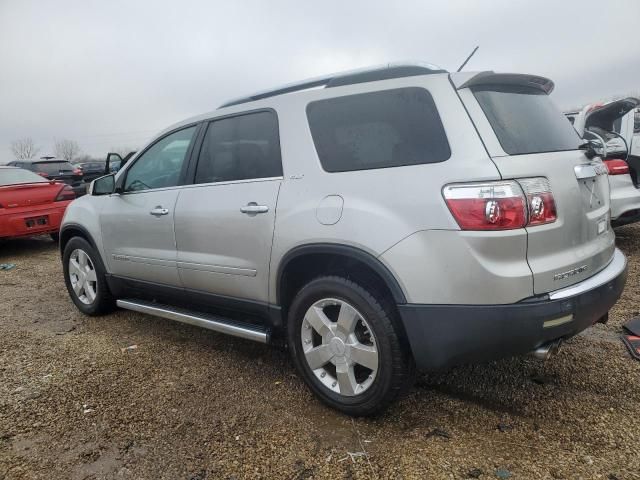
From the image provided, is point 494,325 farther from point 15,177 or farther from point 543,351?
point 15,177

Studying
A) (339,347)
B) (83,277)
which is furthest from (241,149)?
(83,277)

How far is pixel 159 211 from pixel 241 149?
0.90 meters

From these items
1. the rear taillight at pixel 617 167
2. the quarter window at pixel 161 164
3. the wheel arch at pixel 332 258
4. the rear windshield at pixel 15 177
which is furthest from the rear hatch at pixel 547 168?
the rear windshield at pixel 15 177

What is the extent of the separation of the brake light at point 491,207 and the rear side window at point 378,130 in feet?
0.79

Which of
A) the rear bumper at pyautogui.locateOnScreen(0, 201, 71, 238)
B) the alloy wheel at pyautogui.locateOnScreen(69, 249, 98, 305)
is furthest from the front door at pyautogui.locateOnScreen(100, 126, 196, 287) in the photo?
the rear bumper at pyautogui.locateOnScreen(0, 201, 71, 238)

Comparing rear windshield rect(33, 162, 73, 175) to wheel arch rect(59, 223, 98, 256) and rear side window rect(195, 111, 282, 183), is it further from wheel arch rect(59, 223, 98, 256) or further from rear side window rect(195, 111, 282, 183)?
rear side window rect(195, 111, 282, 183)

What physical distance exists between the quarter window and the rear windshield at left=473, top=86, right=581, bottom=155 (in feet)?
7.17

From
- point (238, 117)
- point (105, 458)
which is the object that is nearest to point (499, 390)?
point (105, 458)

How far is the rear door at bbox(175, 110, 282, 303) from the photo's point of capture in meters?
2.94

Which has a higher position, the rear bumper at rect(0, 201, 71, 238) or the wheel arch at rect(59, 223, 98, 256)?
the wheel arch at rect(59, 223, 98, 256)

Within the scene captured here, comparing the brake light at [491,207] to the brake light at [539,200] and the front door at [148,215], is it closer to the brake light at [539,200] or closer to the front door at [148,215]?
the brake light at [539,200]

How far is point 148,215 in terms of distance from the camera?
12.3 ft

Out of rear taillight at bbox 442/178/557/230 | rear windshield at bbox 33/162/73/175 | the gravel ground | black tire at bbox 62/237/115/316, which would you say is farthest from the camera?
rear windshield at bbox 33/162/73/175

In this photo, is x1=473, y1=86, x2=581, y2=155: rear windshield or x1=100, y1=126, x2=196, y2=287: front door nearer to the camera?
x1=473, y1=86, x2=581, y2=155: rear windshield
